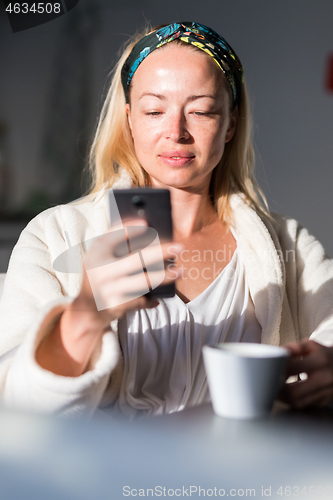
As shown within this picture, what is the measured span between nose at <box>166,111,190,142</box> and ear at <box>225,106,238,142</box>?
0.10 metres

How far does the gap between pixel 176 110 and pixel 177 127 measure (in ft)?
0.05

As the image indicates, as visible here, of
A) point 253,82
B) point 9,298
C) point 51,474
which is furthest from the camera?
point 253,82

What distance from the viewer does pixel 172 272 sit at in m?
0.28

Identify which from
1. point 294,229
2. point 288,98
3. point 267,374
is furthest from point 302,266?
point 267,374

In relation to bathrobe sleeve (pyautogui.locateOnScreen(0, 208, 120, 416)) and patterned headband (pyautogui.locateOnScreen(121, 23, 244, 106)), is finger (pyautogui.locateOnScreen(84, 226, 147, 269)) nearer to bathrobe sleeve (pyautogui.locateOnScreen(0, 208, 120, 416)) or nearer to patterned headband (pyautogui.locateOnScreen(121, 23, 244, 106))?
bathrobe sleeve (pyautogui.locateOnScreen(0, 208, 120, 416))

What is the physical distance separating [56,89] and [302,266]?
0.36m

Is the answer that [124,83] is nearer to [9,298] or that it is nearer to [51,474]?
[9,298]

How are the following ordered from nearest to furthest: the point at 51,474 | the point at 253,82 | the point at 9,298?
the point at 51,474 < the point at 9,298 < the point at 253,82

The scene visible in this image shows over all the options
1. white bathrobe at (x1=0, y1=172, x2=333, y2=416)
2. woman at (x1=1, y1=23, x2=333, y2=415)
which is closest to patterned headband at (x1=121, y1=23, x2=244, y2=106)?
woman at (x1=1, y1=23, x2=333, y2=415)

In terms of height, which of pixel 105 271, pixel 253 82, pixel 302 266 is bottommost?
pixel 302 266

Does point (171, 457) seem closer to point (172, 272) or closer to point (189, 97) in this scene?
point (172, 272)

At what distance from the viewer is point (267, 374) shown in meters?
0.23

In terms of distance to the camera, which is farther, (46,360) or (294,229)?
(294,229)

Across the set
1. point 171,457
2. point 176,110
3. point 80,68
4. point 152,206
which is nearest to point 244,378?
point 171,457
